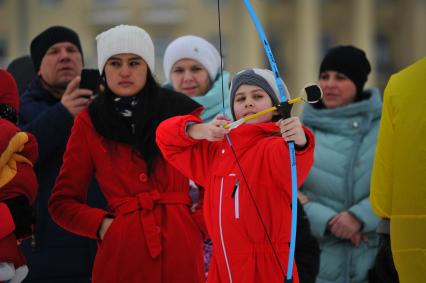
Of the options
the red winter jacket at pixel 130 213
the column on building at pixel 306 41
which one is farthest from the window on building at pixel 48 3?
the red winter jacket at pixel 130 213

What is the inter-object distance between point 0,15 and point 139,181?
30.2 metres

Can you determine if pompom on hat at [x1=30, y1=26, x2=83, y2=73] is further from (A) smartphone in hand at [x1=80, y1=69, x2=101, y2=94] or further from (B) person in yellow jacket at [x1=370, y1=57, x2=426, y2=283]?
(B) person in yellow jacket at [x1=370, y1=57, x2=426, y2=283]

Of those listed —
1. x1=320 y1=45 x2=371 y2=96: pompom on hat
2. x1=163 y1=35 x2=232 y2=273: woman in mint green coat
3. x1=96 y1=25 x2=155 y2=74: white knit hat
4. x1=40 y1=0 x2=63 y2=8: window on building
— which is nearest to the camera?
x1=96 y1=25 x2=155 y2=74: white knit hat

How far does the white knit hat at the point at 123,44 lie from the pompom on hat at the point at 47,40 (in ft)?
2.74

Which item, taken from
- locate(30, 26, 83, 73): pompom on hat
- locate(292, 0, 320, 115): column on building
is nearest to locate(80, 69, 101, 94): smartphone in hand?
locate(30, 26, 83, 73): pompom on hat

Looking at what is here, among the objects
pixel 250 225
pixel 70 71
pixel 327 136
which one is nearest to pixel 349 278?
pixel 327 136

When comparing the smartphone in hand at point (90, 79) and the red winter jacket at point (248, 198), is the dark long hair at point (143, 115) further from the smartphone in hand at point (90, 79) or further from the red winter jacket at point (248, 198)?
the smartphone in hand at point (90, 79)

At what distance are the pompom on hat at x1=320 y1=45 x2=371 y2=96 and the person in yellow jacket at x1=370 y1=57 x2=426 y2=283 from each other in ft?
5.46

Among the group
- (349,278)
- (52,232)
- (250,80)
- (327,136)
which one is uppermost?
(250,80)

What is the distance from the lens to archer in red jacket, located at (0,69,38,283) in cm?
303

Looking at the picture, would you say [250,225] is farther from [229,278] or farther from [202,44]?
[202,44]

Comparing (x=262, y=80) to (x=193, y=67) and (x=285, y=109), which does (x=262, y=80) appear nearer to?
(x=285, y=109)

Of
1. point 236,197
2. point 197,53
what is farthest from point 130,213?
point 197,53

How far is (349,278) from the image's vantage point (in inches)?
168
